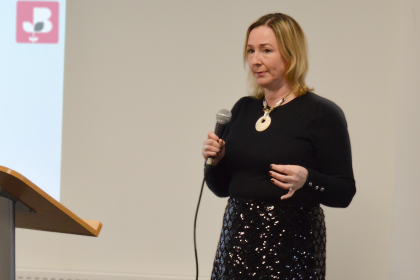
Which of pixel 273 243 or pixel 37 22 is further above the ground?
pixel 37 22

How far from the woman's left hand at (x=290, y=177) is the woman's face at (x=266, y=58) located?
349mm

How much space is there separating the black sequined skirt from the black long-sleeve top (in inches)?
1.5

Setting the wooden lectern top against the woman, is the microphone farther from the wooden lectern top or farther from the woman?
the wooden lectern top

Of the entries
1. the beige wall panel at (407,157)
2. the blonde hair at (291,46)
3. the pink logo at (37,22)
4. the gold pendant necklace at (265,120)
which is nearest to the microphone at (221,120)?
the gold pendant necklace at (265,120)

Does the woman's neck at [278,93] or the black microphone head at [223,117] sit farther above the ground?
the woman's neck at [278,93]

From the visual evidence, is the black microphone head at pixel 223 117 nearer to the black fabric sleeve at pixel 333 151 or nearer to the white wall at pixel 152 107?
the black fabric sleeve at pixel 333 151

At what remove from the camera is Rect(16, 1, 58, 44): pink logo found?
268 centimetres

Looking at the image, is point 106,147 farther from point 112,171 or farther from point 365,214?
point 365,214

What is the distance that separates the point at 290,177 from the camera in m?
1.14

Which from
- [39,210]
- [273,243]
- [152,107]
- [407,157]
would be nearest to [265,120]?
[273,243]

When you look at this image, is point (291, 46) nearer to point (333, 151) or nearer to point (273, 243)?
point (333, 151)

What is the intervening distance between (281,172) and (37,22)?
2.17 meters

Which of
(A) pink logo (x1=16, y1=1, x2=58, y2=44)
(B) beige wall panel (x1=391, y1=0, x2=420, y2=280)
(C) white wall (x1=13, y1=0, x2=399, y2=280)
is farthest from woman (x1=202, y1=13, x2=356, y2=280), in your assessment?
(A) pink logo (x1=16, y1=1, x2=58, y2=44)

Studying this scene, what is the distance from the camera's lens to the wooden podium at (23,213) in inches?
35.4
